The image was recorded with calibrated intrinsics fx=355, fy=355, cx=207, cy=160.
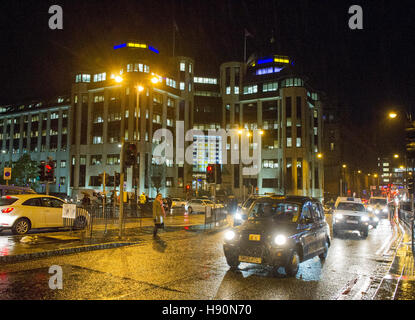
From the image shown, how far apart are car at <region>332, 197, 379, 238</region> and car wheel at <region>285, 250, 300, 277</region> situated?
31.8 ft

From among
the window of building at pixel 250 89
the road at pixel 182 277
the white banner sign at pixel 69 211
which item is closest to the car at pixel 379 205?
the road at pixel 182 277

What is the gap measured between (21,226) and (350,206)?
15.2 meters

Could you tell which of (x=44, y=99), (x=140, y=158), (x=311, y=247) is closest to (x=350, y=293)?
(x=311, y=247)

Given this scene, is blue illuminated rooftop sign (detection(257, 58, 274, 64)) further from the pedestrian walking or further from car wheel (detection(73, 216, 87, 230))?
car wheel (detection(73, 216, 87, 230))

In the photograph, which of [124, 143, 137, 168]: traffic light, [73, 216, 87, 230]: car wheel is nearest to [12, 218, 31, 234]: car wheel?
[73, 216, 87, 230]: car wheel

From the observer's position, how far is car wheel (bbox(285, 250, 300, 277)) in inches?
310

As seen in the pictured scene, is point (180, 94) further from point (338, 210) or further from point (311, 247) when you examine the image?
point (311, 247)

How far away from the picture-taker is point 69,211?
1391 centimetres

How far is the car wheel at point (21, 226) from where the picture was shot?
13.7 metres

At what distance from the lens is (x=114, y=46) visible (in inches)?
2835

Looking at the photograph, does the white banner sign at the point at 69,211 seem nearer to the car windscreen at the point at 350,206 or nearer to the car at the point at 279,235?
the car at the point at 279,235

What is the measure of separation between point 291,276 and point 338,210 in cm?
1079
